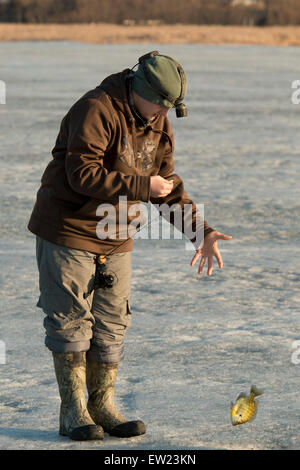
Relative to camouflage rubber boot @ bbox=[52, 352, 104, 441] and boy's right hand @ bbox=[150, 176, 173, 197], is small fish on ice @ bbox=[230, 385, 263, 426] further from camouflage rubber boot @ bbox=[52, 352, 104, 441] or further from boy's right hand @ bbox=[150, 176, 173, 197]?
boy's right hand @ bbox=[150, 176, 173, 197]

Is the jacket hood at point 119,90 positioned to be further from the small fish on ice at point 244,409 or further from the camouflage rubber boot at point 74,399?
the small fish on ice at point 244,409

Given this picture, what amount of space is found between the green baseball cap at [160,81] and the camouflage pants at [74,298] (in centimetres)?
68

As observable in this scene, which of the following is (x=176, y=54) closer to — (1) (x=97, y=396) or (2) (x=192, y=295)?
(2) (x=192, y=295)

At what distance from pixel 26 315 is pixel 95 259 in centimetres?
186

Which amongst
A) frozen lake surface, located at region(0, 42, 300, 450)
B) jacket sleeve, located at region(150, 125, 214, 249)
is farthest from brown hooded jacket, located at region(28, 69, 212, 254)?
frozen lake surface, located at region(0, 42, 300, 450)

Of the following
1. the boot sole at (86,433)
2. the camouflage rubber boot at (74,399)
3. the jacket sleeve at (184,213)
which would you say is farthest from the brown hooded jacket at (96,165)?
the boot sole at (86,433)

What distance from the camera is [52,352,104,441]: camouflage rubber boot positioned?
3.66 meters

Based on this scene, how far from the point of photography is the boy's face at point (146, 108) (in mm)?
3535

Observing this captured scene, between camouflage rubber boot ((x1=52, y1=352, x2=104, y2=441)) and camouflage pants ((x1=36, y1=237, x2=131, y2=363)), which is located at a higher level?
camouflage pants ((x1=36, y1=237, x2=131, y2=363))

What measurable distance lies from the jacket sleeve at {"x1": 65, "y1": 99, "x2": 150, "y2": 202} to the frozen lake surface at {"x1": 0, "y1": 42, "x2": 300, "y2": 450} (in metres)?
1.03

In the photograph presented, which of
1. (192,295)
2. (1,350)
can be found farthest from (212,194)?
(1,350)

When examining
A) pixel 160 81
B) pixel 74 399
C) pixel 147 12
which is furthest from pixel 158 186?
pixel 147 12

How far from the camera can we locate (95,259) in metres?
3.71

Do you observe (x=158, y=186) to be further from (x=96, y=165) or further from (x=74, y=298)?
(x=74, y=298)
